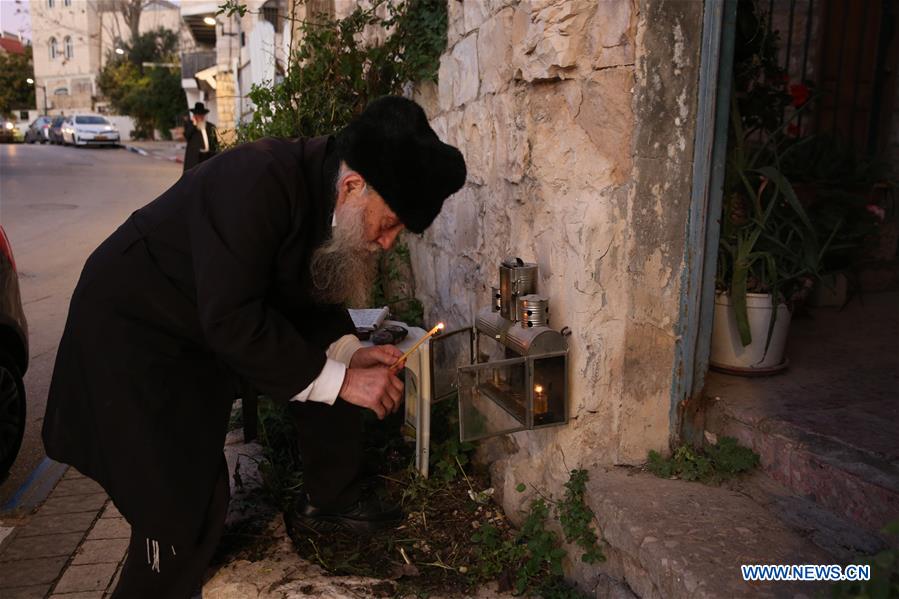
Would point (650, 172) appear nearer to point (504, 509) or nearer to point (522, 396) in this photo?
point (522, 396)

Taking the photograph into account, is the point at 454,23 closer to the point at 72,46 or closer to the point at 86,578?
the point at 86,578

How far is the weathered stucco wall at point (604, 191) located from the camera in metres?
2.25

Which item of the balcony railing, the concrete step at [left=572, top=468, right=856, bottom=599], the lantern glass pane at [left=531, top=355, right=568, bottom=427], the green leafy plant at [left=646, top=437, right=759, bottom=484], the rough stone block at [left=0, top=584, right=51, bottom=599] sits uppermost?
the balcony railing

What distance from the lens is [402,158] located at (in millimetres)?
2062

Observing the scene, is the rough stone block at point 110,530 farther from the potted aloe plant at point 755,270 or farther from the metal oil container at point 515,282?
the potted aloe plant at point 755,270

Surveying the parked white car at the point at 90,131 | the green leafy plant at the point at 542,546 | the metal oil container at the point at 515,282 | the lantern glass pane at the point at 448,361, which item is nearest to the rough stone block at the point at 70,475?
the lantern glass pane at the point at 448,361

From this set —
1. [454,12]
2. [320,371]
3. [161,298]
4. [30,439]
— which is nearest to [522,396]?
[320,371]

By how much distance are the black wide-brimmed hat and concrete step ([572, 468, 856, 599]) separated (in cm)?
106

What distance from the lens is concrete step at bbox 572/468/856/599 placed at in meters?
1.82

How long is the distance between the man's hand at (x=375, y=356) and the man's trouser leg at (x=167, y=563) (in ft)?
2.03

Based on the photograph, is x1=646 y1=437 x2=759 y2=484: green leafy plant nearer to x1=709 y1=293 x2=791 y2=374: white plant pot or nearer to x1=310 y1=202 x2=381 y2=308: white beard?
x1=709 y1=293 x2=791 y2=374: white plant pot

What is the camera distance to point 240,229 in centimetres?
200

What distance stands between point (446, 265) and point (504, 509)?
135cm

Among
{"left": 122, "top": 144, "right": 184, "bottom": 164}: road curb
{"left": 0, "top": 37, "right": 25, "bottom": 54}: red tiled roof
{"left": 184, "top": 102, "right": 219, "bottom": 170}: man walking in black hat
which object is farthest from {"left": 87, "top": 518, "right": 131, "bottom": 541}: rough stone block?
{"left": 0, "top": 37, "right": 25, "bottom": 54}: red tiled roof
